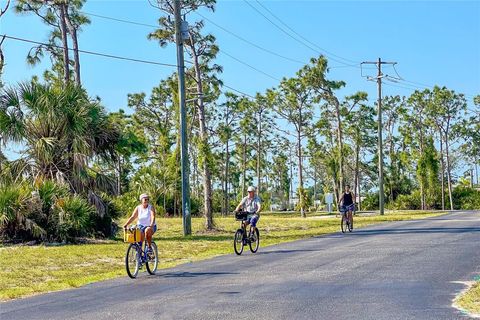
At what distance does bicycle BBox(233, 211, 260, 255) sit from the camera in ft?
57.1

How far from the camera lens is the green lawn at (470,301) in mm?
8548

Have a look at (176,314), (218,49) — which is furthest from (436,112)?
(176,314)

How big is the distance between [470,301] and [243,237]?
29.7 feet

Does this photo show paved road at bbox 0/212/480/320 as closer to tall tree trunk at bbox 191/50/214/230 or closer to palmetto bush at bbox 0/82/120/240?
palmetto bush at bbox 0/82/120/240

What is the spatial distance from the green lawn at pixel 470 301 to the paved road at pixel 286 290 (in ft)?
0.61

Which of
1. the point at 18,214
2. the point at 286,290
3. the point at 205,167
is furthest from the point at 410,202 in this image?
the point at 286,290

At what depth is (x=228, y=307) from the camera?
9203 mm

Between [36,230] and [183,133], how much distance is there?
7021mm

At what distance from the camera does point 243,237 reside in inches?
693

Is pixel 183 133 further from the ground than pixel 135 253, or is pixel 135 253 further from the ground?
pixel 183 133

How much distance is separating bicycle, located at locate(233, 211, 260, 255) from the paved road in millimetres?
485

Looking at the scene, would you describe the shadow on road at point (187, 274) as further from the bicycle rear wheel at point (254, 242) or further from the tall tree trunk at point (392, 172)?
the tall tree trunk at point (392, 172)

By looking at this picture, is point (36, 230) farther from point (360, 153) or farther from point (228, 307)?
point (360, 153)

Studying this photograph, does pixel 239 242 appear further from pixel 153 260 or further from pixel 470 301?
pixel 470 301
